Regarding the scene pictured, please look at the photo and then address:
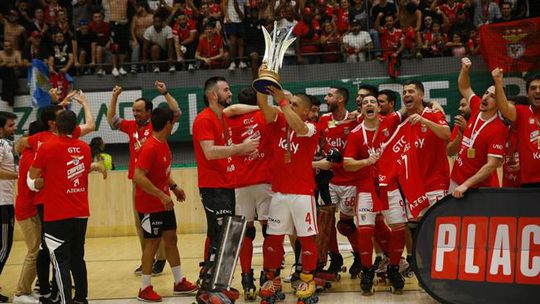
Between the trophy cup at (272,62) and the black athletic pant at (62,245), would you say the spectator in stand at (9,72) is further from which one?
the trophy cup at (272,62)

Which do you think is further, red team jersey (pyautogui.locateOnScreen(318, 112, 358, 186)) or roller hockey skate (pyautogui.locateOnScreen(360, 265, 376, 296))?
red team jersey (pyautogui.locateOnScreen(318, 112, 358, 186))

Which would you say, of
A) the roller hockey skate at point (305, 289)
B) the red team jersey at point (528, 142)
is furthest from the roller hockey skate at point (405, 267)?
the red team jersey at point (528, 142)

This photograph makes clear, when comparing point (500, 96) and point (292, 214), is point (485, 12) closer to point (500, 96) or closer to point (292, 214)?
point (500, 96)

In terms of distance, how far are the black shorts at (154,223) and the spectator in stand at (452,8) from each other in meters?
9.76

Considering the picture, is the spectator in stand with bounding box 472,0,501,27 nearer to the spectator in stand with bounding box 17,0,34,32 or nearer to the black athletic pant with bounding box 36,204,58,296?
the spectator in stand with bounding box 17,0,34,32

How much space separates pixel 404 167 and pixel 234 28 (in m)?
9.06

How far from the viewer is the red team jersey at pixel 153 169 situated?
821 cm

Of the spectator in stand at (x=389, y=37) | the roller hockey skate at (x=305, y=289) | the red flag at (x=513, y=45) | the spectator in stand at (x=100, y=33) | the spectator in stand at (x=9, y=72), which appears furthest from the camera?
the spectator in stand at (x=100, y=33)

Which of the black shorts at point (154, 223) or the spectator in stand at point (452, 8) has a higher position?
the spectator in stand at point (452, 8)

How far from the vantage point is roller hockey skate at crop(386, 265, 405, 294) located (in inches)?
327

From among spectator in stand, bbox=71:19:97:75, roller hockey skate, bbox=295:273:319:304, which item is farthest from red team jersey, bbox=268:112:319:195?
spectator in stand, bbox=71:19:97:75

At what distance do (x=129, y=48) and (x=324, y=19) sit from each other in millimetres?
4339

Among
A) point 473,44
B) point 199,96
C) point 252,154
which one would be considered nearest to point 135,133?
point 252,154

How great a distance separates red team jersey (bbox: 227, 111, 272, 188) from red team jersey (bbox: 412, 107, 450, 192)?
158cm
